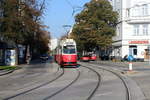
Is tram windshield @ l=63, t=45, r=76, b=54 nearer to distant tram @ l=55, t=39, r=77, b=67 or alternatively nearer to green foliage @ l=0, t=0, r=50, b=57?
distant tram @ l=55, t=39, r=77, b=67

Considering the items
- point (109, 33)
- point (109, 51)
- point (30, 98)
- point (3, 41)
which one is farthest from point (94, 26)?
point (30, 98)

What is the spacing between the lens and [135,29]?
241ft

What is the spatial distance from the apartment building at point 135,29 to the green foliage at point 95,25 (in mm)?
2979

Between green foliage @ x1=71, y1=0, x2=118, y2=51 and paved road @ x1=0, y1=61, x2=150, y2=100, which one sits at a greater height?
green foliage @ x1=71, y1=0, x2=118, y2=51

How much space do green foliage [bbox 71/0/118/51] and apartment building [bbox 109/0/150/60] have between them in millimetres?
2979

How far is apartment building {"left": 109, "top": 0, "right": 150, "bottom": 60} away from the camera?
72.1 meters

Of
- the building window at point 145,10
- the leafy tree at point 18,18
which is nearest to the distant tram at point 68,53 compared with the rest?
the leafy tree at point 18,18

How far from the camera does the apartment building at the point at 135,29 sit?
236ft

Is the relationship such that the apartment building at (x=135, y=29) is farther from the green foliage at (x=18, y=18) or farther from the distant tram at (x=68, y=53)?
the distant tram at (x=68, y=53)

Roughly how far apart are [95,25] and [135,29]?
9.20 m

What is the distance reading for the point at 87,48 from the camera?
3204 inches

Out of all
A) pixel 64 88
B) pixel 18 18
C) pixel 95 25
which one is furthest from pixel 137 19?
pixel 64 88

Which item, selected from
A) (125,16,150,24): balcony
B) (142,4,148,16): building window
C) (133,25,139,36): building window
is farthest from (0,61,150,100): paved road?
(133,25,139,36): building window

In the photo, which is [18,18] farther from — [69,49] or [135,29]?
[135,29]
